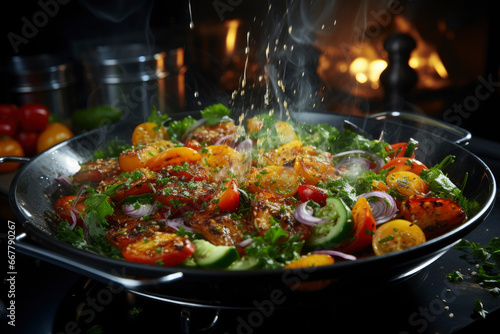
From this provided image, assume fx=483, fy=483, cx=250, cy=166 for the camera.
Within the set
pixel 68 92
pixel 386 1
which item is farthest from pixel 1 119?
pixel 386 1

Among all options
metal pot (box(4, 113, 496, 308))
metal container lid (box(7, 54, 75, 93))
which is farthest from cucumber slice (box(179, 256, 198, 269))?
metal container lid (box(7, 54, 75, 93))

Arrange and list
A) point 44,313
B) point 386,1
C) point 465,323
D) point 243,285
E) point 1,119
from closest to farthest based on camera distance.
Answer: point 243,285 → point 465,323 → point 44,313 → point 1,119 → point 386,1

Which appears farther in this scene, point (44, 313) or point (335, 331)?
point (44, 313)

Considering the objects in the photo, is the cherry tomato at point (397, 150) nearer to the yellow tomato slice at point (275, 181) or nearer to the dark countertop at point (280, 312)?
the yellow tomato slice at point (275, 181)

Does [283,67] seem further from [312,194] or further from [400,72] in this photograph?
[400,72]

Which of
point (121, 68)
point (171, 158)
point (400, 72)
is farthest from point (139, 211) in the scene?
point (400, 72)

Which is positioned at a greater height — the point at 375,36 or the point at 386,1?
the point at 386,1

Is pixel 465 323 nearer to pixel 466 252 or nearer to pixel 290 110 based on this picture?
pixel 466 252
